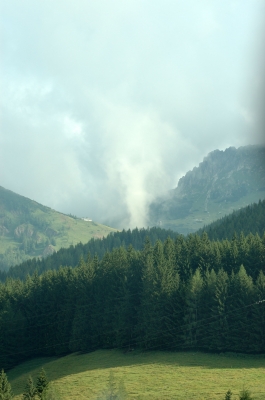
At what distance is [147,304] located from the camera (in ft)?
368

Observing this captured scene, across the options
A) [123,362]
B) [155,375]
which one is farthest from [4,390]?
[123,362]

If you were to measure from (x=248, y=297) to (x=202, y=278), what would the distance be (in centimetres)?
1368

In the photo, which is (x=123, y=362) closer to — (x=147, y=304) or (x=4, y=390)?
(x=147, y=304)

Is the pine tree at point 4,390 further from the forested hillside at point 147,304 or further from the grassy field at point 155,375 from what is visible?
the forested hillside at point 147,304

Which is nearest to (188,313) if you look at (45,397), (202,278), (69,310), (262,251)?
(202,278)

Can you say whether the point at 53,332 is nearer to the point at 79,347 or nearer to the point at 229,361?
the point at 79,347

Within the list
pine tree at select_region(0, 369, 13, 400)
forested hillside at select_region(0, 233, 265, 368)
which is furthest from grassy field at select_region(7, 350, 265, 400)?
pine tree at select_region(0, 369, 13, 400)

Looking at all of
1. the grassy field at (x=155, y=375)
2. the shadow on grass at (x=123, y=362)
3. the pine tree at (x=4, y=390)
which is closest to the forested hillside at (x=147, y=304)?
the shadow on grass at (x=123, y=362)

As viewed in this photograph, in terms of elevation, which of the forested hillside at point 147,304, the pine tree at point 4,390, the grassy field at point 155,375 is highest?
the forested hillside at point 147,304

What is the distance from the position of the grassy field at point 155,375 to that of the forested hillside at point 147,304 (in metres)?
4.68

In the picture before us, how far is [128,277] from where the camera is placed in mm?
123188

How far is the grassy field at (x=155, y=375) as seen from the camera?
70669mm

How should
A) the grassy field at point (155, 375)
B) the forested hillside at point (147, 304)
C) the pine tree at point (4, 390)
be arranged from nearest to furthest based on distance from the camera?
the pine tree at point (4, 390)
the grassy field at point (155, 375)
the forested hillside at point (147, 304)

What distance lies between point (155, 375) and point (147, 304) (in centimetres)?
2945
